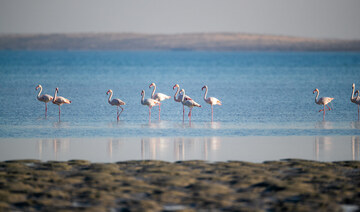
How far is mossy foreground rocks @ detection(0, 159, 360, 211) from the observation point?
860cm

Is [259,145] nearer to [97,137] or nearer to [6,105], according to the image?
[97,137]

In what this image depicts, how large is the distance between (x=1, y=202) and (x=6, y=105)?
18278 millimetres

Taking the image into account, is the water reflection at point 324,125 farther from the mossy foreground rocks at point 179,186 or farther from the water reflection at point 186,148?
the mossy foreground rocks at point 179,186

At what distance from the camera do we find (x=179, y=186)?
384 inches

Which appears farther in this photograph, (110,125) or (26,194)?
(110,125)

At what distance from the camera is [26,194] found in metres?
9.17

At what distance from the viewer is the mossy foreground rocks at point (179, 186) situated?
28.2 ft

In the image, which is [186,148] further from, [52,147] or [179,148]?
[52,147]

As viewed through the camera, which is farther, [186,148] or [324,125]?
[324,125]

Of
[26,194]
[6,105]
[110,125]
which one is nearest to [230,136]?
[110,125]

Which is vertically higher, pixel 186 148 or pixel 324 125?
pixel 324 125

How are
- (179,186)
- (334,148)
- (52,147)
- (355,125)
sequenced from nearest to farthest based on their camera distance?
(179,186)
(334,148)
(52,147)
(355,125)

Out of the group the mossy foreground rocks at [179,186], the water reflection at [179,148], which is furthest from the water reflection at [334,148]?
the water reflection at [179,148]

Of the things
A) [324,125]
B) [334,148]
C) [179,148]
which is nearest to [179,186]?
[179,148]
